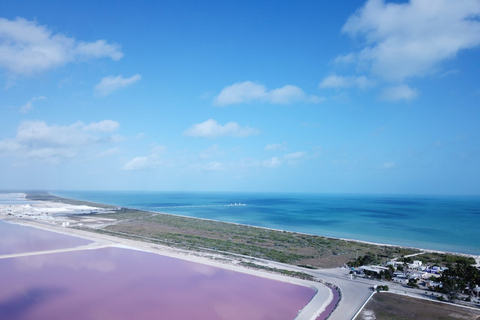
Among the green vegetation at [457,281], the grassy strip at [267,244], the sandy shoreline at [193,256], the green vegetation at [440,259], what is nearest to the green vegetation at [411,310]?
the green vegetation at [457,281]

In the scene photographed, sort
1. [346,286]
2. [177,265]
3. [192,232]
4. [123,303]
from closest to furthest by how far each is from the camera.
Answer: [123,303]
[346,286]
[177,265]
[192,232]

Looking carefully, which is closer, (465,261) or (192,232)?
(465,261)

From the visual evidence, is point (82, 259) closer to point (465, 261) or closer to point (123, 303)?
point (123, 303)

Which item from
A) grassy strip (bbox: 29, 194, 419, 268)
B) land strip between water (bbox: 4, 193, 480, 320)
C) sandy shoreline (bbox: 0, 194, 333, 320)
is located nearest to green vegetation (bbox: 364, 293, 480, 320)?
land strip between water (bbox: 4, 193, 480, 320)

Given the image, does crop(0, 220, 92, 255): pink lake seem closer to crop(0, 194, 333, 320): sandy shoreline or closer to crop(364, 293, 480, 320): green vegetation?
crop(0, 194, 333, 320): sandy shoreline

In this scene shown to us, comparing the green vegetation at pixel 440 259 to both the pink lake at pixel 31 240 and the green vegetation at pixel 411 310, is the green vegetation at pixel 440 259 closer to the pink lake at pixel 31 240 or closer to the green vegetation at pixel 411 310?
the green vegetation at pixel 411 310

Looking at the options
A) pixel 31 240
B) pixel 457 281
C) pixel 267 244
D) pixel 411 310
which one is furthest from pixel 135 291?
pixel 31 240

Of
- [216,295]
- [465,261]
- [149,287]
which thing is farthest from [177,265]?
[465,261]
